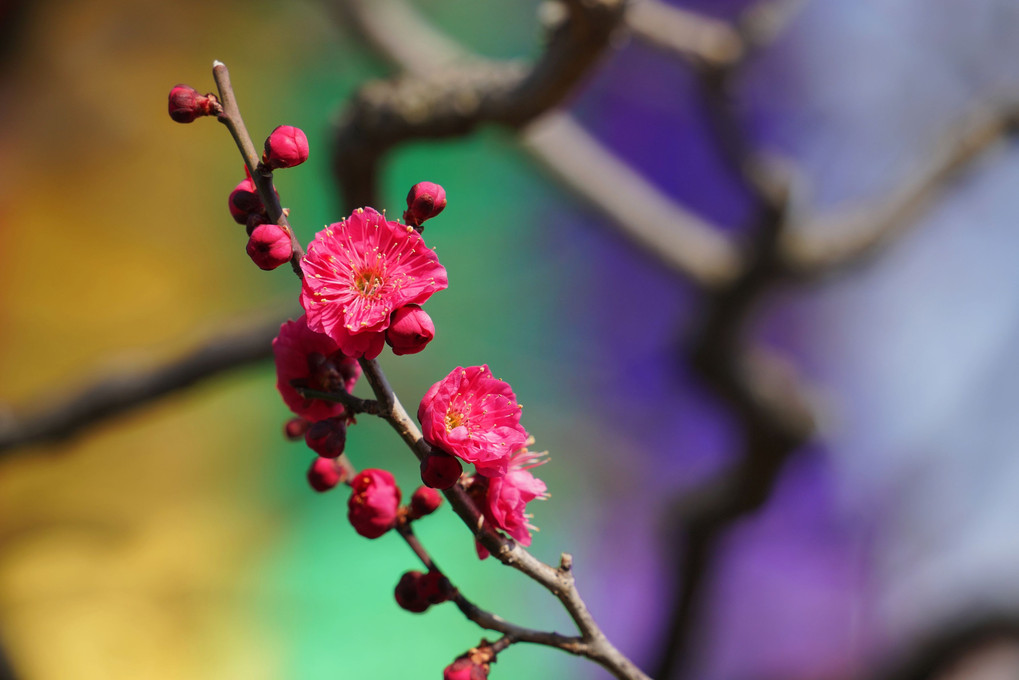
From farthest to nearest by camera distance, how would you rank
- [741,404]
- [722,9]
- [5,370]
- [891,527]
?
[722,9]
[891,527]
[5,370]
[741,404]

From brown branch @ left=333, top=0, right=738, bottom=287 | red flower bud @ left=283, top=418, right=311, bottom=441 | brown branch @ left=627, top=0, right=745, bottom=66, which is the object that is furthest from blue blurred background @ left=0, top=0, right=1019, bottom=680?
red flower bud @ left=283, top=418, right=311, bottom=441

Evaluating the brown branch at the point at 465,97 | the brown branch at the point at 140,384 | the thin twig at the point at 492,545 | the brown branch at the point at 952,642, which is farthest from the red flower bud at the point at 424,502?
the brown branch at the point at 952,642

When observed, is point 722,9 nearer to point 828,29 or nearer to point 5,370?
point 828,29

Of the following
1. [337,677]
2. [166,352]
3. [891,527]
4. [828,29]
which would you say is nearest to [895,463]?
[891,527]

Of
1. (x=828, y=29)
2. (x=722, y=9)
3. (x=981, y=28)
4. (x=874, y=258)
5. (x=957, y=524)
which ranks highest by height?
(x=722, y=9)

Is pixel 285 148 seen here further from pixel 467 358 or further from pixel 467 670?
pixel 467 358

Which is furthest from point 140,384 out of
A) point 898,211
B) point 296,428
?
point 898,211
